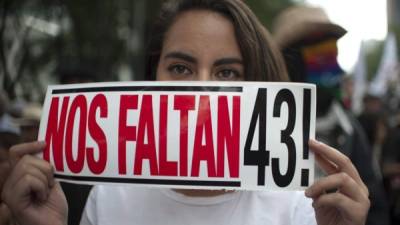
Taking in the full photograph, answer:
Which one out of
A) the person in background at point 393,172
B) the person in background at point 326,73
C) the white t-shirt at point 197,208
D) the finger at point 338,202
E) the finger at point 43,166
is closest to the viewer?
the finger at point 338,202

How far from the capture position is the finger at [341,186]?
1540mm

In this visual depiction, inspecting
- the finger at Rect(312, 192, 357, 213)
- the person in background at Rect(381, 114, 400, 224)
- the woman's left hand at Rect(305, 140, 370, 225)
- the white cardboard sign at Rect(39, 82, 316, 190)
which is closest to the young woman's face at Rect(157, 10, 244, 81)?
the white cardboard sign at Rect(39, 82, 316, 190)

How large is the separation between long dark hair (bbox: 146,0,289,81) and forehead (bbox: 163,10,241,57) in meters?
0.02

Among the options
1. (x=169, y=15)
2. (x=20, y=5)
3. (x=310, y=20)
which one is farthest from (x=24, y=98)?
→ (x=169, y=15)

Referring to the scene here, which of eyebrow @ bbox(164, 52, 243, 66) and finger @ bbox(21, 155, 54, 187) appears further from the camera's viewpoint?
eyebrow @ bbox(164, 52, 243, 66)

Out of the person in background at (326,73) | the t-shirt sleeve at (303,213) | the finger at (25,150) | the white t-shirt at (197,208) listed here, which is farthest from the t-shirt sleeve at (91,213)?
the person in background at (326,73)

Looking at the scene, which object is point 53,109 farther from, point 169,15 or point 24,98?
point 24,98

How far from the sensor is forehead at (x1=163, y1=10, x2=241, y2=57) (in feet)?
5.97

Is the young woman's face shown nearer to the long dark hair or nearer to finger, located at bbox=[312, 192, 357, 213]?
the long dark hair

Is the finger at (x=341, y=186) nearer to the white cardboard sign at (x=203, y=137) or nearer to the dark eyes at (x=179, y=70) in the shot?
the white cardboard sign at (x=203, y=137)

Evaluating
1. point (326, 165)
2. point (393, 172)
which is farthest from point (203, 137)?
point (393, 172)

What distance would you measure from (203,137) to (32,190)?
493mm

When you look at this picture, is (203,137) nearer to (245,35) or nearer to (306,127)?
(306,127)

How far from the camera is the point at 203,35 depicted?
6.02ft
